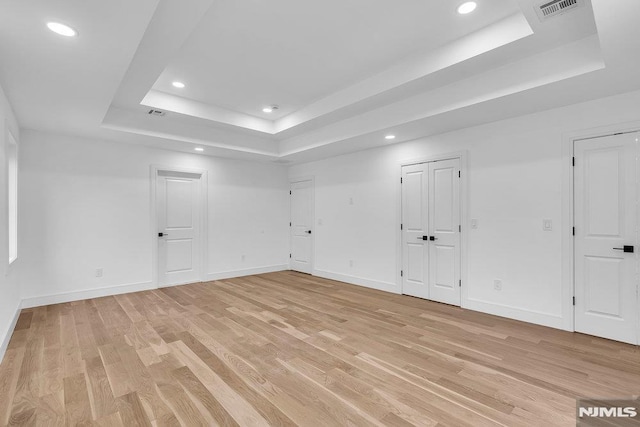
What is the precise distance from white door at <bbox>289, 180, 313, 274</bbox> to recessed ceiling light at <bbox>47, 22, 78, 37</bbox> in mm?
5073

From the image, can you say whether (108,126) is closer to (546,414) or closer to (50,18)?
(50,18)

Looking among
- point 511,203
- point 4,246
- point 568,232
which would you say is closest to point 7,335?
point 4,246

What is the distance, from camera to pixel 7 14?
6.27 ft

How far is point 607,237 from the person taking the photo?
330 centimetres

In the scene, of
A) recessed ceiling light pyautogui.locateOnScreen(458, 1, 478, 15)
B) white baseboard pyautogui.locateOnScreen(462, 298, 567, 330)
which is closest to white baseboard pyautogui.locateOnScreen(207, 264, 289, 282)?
white baseboard pyautogui.locateOnScreen(462, 298, 567, 330)

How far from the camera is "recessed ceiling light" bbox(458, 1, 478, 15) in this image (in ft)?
8.22

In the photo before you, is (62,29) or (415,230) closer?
(62,29)

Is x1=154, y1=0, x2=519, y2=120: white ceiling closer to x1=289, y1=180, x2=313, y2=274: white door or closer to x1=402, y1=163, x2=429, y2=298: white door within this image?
x1=402, y1=163, x2=429, y2=298: white door

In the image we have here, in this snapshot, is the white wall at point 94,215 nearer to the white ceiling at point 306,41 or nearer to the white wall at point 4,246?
the white wall at point 4,246

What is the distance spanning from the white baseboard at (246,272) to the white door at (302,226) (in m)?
0.36

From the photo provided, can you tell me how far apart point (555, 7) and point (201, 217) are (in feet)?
19.2

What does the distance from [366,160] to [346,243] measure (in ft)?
5.51

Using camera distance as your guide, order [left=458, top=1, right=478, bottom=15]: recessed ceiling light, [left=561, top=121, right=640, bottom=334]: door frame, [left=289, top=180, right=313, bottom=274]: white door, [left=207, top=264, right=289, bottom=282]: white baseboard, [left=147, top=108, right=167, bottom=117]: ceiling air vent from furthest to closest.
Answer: [left=289, top=180, right=313, bottom=274]: white door, [left=207, top=264, right=289, bottom=282]: white baseboard, [left=147, top=108, right=167, bottom=117]: ceiling air vent, [left=561, top=121, right=640, bottom=334]: door frame, [left=458, top=1, right=478, bottom=15]: recessed ceiling light

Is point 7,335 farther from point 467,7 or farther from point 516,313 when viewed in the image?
point 516,313
